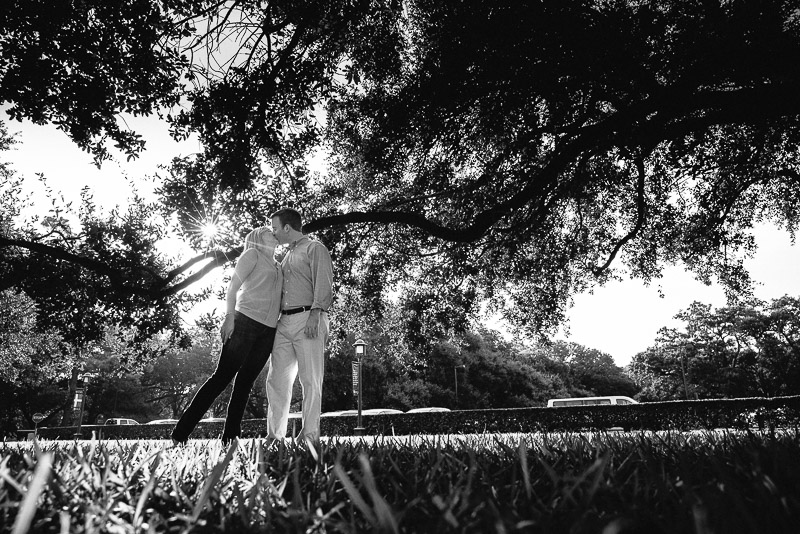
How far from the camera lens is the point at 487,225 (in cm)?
807

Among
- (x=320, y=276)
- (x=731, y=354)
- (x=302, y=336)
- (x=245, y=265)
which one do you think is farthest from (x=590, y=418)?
(x=731, y=354)

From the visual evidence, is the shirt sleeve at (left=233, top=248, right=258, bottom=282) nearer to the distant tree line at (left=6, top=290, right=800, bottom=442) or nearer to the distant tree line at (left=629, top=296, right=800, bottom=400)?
the distant tree line at (left=6, top=290, right=800, bottom=442)

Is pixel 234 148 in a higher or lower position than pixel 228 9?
lower

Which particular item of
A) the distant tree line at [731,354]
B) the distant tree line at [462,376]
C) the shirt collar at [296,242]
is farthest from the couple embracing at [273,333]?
the distant tree line at [731,354]

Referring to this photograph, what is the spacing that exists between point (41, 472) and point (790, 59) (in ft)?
30.3

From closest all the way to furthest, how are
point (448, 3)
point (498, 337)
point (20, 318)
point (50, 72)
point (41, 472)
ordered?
1. point (41, 472)
2. point (50, 72)
3. point (448, 3)
4. point (20, 318)
5. point (498, 337)

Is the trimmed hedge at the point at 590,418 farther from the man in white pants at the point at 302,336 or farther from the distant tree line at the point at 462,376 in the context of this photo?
the distant tree line at the point at 462,376

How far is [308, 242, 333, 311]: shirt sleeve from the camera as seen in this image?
4.37 m

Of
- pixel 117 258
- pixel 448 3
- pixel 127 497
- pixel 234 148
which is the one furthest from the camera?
pixel 117 258

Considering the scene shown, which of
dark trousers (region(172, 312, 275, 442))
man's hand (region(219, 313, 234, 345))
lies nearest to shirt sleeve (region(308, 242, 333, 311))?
dark trousers (region(172, 312, 275, 442))

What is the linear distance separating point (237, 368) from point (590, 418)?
15207 millimetres

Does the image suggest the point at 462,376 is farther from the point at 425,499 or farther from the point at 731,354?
the point at 425,499

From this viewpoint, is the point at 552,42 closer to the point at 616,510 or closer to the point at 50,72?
the point at 50,72

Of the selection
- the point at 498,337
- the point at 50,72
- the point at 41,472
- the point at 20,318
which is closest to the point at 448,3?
the point at 50,72
